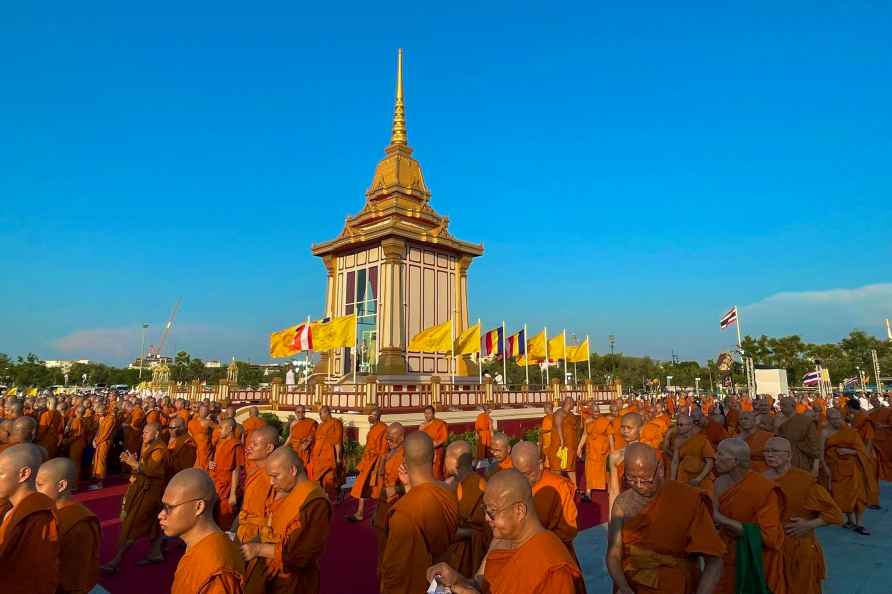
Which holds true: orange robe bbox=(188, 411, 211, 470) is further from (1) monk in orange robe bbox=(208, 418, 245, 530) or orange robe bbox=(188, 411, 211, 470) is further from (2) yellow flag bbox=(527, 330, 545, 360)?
(2) yellow flag bbox=(527, 330, 545, 360)

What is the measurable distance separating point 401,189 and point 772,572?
27.7 meters

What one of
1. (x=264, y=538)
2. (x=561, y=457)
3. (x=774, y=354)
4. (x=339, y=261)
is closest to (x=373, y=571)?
(x=264, y=538)

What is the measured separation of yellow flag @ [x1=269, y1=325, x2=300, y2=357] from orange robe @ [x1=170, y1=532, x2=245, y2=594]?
21461mm

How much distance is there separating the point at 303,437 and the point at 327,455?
727 millimetres

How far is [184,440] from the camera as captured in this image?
8.77 metres

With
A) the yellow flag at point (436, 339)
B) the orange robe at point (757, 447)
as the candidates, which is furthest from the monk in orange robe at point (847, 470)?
the yellow flag at point (436, 339)

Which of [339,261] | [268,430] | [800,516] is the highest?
[339,261]

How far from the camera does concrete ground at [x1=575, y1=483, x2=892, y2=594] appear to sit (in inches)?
249

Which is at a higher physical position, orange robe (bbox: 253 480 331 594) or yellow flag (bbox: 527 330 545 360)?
yellow flag (bbox: 527 330 545 360)

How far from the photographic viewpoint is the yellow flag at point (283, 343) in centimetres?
2400

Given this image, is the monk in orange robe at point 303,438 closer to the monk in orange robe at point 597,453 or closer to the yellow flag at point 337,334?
the monk in orange robe at point 597,453

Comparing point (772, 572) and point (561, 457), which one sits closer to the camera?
point (772, 572)

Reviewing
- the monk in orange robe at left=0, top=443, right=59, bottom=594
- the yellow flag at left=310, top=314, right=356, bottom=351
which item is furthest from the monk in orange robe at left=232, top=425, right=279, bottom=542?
the yellow flag at left=310, top=314, right=356, bottom=351

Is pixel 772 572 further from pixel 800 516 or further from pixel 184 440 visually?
pixel 184 440
